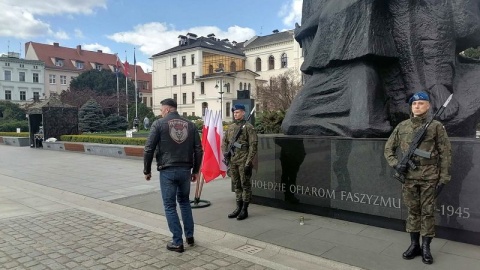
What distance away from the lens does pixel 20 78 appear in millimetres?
67312

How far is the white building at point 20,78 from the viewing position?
65.3 m

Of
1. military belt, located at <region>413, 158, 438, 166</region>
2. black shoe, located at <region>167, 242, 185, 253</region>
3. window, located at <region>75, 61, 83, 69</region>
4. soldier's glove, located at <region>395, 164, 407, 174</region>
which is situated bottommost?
black shoe, located at <region>167, 242, 185, 253</region>

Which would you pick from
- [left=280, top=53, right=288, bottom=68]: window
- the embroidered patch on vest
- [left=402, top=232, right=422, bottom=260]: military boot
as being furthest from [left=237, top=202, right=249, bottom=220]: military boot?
[left=280, top=53, right=288, bottom=68]: window

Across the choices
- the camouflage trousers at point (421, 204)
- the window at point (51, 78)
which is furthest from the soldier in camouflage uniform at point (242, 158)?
Answer: the window at point (51, 78)

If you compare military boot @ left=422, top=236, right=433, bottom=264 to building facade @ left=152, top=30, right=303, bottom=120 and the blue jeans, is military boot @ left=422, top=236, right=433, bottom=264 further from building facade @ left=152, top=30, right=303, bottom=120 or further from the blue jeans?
building facade @ left=152, top=30, right=303, bottom=120

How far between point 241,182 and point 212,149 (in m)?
1.14

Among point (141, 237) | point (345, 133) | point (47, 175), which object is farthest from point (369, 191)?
point (47, 175)

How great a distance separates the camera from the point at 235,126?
584cm

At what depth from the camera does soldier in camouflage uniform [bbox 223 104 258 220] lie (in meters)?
5.63

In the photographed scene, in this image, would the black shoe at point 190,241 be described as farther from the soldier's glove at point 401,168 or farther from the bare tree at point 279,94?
the bare tree at point 279,94

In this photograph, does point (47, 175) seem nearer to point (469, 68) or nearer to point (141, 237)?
point (141, 237)

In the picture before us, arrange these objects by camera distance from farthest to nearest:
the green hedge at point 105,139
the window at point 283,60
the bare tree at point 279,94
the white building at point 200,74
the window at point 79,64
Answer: the window at point 79,64
the window at point 283,60
the white building at point 200,74
the bare tree at point 279,94
the green hedge at point 105,139

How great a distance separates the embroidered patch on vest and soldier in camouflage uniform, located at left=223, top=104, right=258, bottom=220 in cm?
127

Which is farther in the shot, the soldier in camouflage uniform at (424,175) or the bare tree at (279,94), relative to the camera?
the bare tree at (279,94)
